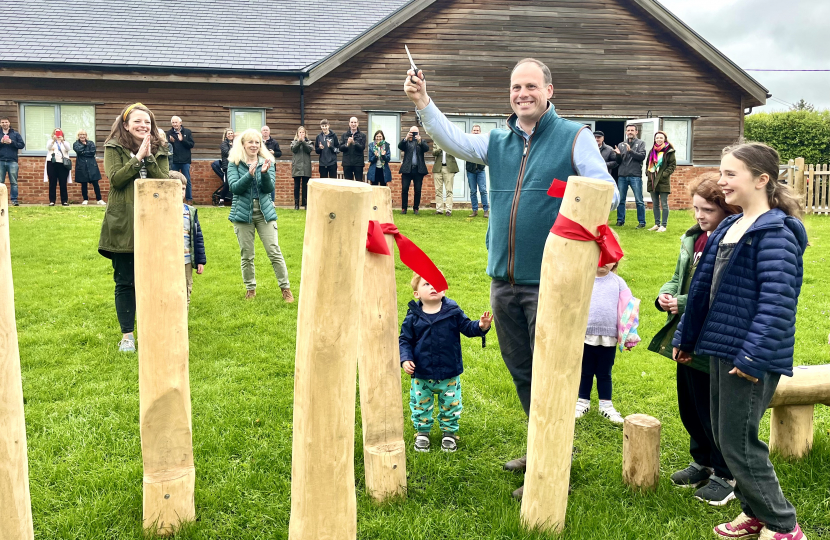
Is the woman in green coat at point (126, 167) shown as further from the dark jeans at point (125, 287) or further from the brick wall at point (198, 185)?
the brick wall at point (198, 185)

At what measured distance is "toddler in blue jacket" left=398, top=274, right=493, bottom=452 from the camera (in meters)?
4.25

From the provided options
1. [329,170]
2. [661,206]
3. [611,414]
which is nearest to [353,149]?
[329,170]

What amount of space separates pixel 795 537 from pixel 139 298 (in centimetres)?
311

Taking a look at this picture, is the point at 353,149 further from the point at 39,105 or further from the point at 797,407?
the point at 797,407

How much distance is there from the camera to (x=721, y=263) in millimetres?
3236

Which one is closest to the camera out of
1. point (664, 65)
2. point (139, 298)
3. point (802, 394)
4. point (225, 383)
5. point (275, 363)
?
point (139, 298)

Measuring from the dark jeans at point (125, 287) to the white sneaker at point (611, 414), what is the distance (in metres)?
3.97

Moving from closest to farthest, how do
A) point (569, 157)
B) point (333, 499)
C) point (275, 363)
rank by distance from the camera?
point (333, 499) → point (569, 157) → point (275, 363)

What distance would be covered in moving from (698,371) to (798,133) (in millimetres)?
25968

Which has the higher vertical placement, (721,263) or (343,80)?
(343,80)

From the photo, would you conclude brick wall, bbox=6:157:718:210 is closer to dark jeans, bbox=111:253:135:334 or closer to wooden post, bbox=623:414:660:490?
dark jeans, bbox=111:253:135:334

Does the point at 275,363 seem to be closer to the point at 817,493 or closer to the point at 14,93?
the point at 817,493

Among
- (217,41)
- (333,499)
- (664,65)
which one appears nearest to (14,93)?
(217,41)

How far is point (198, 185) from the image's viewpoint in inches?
→ 722
